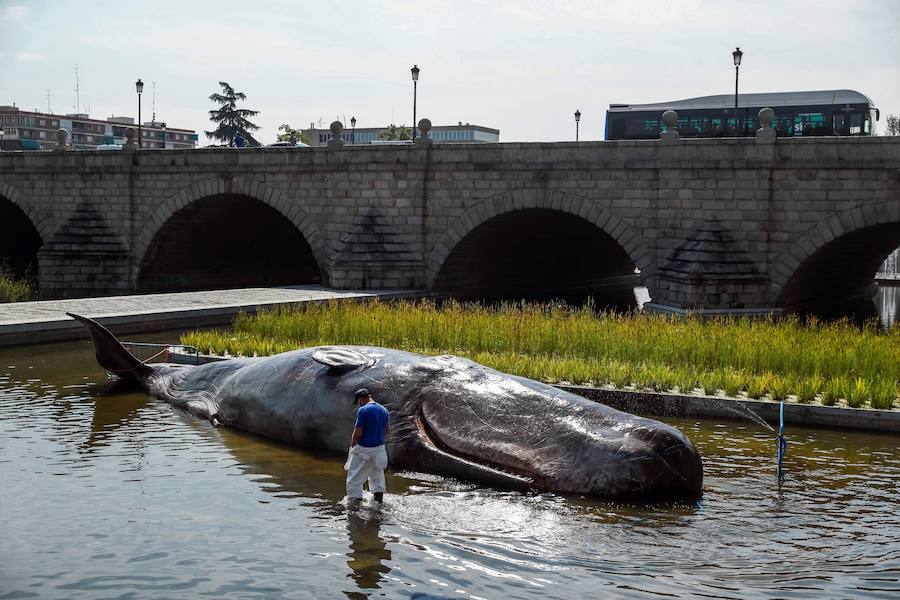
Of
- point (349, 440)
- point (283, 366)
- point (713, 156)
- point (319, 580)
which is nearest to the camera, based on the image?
point (319, 580)

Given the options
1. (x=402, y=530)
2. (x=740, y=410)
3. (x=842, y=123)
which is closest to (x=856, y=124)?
(x=842, y=123)

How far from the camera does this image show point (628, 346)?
54.1 ft

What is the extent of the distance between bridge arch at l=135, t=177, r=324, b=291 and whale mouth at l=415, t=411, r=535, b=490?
22.4m

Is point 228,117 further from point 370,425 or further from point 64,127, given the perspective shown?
point 370,425

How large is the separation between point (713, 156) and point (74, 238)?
21609 mm

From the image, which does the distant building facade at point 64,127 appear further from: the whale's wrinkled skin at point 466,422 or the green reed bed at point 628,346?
the whale's wrinkled skin at point 466,422

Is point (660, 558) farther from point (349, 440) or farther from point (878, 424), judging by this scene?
point (878, 424)

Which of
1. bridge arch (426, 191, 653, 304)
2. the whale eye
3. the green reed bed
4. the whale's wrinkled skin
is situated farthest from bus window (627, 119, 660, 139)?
the whale eye

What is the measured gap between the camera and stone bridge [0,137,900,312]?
83.1 ft

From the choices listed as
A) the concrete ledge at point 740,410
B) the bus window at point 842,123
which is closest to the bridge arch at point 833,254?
the bus window at point 842,123

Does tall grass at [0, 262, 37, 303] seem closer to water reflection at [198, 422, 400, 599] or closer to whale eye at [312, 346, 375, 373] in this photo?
water reflection at [198, 422, 400, 599]

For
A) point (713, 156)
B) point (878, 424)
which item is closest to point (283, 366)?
point (878, 424)

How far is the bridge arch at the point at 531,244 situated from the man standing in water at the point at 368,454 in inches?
750

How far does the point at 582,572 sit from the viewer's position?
782 cm
